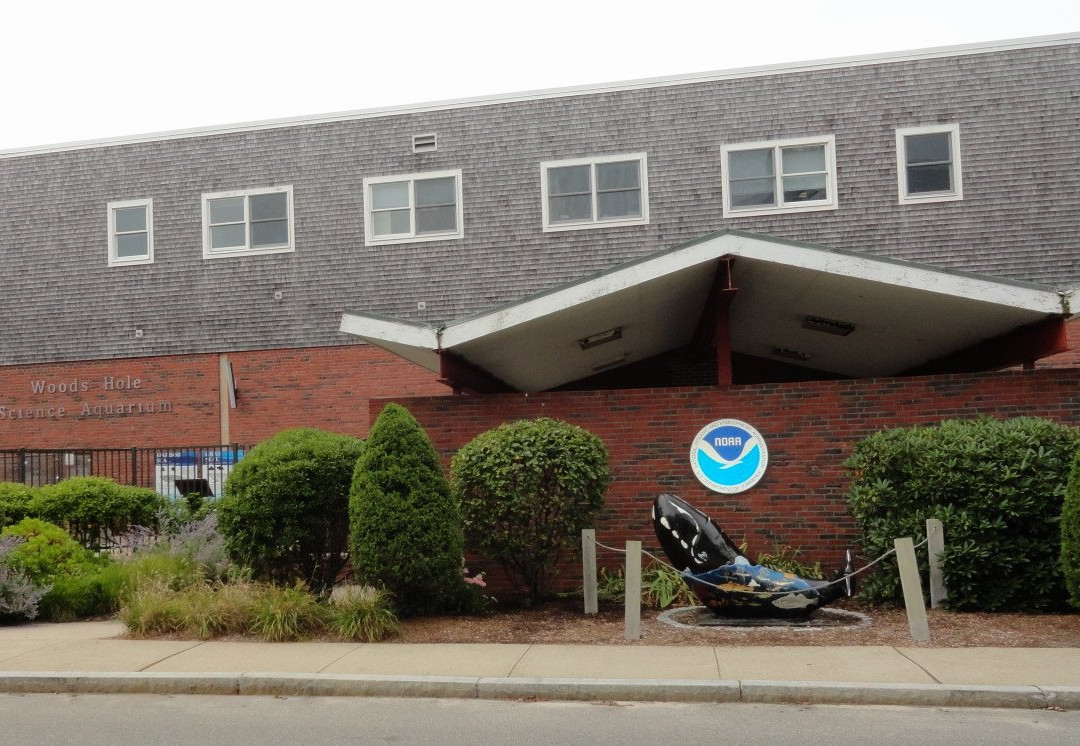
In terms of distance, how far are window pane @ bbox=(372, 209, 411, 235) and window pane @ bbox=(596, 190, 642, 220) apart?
3.86 meters

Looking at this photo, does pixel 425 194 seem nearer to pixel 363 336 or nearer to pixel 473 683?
pixel 363 336

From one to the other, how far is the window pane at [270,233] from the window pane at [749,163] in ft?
29.4

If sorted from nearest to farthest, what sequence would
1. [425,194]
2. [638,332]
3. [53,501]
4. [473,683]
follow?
1. [473,683]
2. [53,501]
3. [638,332]
4. [425,194]

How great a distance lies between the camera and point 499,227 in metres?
18.9

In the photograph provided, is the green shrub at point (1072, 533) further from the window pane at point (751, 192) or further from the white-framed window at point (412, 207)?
the white-framed window at point (412, 207)

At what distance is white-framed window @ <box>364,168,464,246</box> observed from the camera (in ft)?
63.3

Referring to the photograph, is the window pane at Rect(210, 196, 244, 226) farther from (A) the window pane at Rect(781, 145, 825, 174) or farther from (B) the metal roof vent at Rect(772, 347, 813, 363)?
(B) the metal roof vent at Rect(772, 347, 813, 363)

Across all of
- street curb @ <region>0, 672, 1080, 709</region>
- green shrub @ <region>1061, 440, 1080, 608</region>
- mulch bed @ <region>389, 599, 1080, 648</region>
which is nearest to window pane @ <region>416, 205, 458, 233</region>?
mulch bed @ <region>389, 599, 1080, 648</region>

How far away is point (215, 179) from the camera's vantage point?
2020 centimetres

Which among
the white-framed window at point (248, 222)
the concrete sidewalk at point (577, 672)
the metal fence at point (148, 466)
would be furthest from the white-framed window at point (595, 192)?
the concrete sidewalk at point (577, 672)

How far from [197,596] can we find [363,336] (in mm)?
3158

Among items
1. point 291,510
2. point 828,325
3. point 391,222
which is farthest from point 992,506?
point 391,222

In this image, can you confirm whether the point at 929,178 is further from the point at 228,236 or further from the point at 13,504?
the point at 13,504

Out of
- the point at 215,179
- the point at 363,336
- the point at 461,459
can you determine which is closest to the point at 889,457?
the point at 461,459
